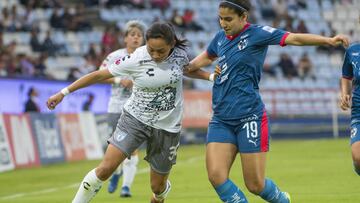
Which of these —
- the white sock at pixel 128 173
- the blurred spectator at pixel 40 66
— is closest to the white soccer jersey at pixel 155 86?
the white sock at pixel 128 173

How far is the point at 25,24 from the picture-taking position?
31.9 meters

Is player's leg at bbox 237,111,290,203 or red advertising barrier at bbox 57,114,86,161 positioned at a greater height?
player's leg at bbox 237,111,290,203

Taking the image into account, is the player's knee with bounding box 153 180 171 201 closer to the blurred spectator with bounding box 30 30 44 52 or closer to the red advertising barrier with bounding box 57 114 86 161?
the red advertising barrier with bounding box 57 114 86 161

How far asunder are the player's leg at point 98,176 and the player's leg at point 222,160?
1070 mm

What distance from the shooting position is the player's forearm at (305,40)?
30.1 feet

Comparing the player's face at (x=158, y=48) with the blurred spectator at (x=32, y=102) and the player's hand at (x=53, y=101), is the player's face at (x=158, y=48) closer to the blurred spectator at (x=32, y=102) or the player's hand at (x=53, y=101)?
the player's hand at (x=53, y=101)

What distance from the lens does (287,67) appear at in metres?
38.6

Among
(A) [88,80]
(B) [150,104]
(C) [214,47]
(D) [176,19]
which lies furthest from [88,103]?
(A) [88,80]

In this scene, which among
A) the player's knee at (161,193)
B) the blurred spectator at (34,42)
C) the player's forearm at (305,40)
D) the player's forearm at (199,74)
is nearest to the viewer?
the player's forearm at (305,40)

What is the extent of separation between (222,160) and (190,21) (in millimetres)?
28787

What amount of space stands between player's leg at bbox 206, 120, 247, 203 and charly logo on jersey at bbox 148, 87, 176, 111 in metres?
0.62

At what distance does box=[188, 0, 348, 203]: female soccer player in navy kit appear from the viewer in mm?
9781

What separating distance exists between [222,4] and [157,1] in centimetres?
2855

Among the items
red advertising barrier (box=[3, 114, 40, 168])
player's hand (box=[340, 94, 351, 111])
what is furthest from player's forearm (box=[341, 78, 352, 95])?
red advertising barrier (box=[3, 114, 40, 168])
